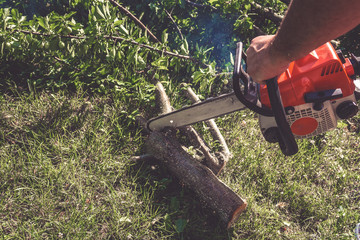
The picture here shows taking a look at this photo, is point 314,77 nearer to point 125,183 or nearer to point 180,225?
point 180,225

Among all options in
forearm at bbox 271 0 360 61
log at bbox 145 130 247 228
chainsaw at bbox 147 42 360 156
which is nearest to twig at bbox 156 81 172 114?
log at bbox 145 130 247 228

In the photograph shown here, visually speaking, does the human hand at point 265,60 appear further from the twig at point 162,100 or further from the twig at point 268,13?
the twig at point 268,13

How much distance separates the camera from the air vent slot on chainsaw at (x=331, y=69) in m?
1.55

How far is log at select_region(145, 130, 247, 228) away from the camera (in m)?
2.11

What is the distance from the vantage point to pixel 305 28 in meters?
1.06

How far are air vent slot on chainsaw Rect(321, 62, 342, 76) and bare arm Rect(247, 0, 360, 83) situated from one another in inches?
15.3

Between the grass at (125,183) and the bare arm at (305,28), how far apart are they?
1.39m

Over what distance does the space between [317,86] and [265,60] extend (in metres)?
0.47

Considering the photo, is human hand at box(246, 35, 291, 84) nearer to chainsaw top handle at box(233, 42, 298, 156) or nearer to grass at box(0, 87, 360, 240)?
A: chainsaw top handle at box(233, 42, 298, 156)

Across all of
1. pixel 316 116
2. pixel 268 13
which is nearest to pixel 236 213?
pixel 316 116

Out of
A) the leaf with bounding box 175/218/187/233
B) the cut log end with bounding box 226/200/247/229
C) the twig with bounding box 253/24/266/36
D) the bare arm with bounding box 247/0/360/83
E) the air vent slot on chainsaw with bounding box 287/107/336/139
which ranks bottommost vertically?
the leaf with bounding box 175/218/187/233

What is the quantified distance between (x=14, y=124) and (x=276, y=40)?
7.44 ft

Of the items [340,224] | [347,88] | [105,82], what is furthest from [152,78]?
[340,224]

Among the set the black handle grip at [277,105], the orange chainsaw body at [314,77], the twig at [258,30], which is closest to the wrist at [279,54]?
the black handle grip at [277,105]
